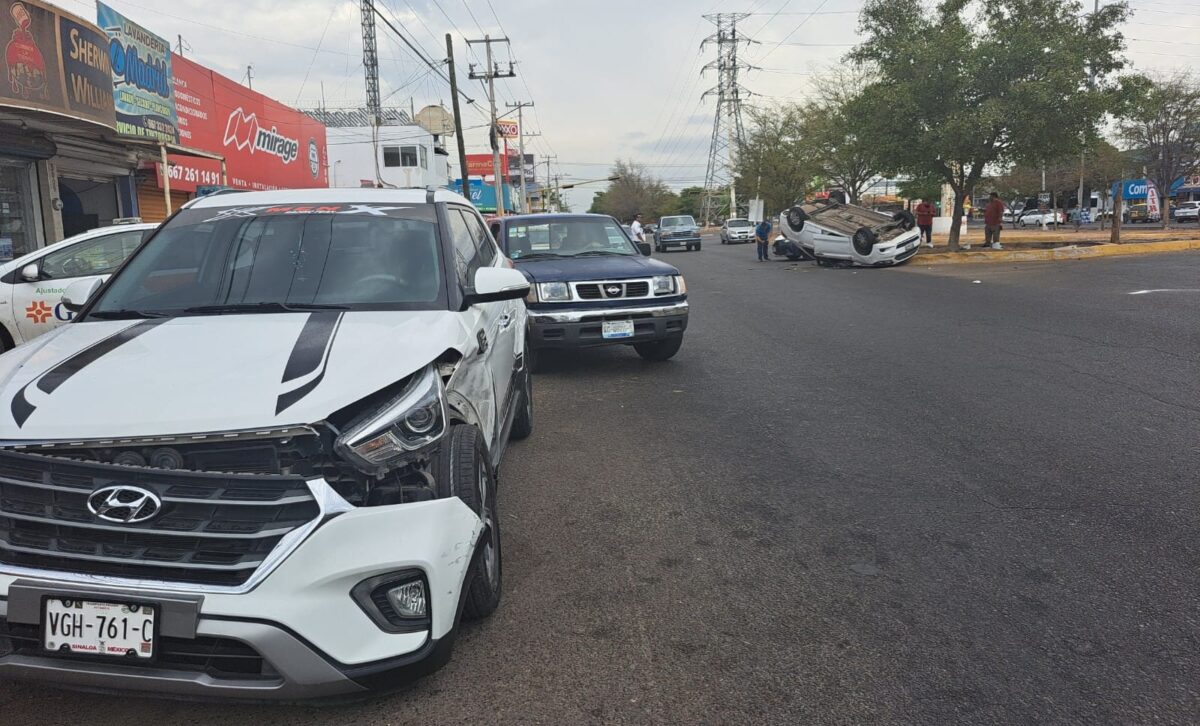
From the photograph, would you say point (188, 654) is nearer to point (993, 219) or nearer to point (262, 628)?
point (262, 628)

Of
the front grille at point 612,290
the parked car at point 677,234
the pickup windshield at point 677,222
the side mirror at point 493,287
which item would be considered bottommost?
the front grille at point 612,290

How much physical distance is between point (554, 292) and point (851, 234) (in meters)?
16.2

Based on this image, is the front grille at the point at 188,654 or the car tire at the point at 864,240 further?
the car tire at the point at 864,240

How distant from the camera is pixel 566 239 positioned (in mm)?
9219

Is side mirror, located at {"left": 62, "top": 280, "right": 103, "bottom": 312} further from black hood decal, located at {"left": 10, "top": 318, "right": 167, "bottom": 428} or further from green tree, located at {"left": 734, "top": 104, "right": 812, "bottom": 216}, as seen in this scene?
green tree, located at {"left": 734, "top": 104, "right": 812, "bottom": 216}

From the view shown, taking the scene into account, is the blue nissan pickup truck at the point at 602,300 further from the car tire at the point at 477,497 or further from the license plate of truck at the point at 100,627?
the license plate of truck at the point at 100,627

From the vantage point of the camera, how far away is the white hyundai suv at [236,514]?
Result: 2316mm

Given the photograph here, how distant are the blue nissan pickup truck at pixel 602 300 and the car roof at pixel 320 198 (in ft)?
10.7

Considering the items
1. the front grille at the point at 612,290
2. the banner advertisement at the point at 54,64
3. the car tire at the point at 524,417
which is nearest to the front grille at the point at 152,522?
the car tire at the point at 524,417

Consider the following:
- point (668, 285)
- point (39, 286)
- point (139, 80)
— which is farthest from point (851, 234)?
point (39, 286)

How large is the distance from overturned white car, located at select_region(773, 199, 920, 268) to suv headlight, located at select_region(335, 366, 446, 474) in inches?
807

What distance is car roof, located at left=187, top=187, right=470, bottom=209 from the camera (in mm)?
4320

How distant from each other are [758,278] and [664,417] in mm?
14382

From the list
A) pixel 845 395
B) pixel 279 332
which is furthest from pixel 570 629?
pixel 845 395
